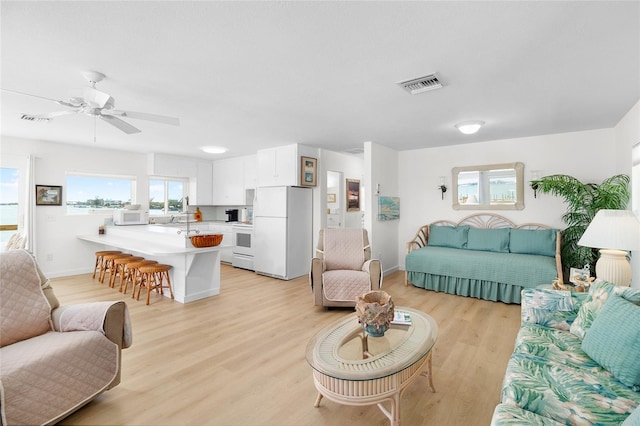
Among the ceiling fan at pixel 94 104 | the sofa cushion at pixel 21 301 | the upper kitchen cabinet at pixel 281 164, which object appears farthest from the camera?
the upper kitchen cabinet at pixel 281 164

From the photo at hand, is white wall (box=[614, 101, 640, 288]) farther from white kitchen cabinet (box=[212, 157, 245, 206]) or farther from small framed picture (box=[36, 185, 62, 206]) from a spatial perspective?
small framed picture (box=[36, 185, 62, 206])

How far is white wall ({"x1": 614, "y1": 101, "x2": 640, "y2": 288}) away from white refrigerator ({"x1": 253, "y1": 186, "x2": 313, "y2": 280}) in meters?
4.27

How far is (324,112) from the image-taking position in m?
3.39

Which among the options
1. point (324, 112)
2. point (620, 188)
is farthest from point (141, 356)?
point (620, 188)

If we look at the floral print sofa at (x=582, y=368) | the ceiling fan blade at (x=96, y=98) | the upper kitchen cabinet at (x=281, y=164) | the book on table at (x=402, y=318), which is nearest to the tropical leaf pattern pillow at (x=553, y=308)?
the floral print sofa at (x=582, y=368)

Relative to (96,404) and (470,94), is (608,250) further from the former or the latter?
(96,404)

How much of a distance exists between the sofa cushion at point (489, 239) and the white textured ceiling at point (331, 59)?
5.46ft

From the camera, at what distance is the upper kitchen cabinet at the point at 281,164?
16.9ft

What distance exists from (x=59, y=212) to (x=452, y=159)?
693 centimetres

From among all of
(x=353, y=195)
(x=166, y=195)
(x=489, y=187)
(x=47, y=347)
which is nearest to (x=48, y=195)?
(x=166, y=195)

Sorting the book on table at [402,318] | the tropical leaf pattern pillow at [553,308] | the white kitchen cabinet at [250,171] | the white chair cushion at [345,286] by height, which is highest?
the white kitchen cabinet at [250,171]

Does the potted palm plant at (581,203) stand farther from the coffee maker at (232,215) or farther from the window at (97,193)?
the window at (97,193)

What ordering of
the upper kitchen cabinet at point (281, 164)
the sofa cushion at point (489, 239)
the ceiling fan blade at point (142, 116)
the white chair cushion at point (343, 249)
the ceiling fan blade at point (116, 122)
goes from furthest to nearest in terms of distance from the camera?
1. the upper kitchen cabinet at point (281, 164)
2. the sofa cushion at point (489, 239)
3. the white chair cushion at point (343, 249)
4. the ceiling fan blade at point (116, 122)
5. the ceiling fan blade at point (142, 116)

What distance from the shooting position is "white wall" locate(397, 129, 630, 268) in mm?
4160
